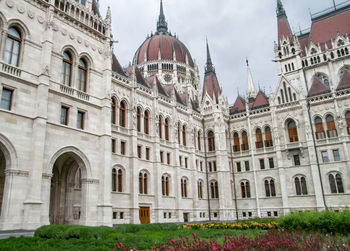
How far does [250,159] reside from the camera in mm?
45062

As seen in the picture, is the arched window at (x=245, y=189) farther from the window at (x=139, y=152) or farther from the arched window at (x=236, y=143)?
the window at (x=139, y=152)

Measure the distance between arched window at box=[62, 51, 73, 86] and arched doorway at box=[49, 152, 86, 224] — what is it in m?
5.77

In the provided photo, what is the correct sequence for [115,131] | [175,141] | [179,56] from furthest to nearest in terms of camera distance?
[179,56] → [175,141] → [115,131]

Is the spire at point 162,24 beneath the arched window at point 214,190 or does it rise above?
above

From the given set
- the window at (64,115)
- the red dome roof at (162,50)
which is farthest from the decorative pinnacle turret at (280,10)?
the window at (64,115)

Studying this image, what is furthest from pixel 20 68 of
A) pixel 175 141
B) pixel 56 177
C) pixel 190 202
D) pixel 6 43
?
pixel 190 202

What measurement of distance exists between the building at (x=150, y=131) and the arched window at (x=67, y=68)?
91 mm

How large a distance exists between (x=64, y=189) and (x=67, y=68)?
9.73m

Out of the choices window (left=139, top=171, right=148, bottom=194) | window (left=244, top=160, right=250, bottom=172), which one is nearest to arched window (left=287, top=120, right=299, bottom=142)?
window (left=244, top=160, right=250, bottom=172)

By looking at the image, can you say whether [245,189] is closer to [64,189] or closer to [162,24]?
[64,189]

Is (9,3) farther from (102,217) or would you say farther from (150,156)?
(150,156)

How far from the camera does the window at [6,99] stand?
19.0 meters

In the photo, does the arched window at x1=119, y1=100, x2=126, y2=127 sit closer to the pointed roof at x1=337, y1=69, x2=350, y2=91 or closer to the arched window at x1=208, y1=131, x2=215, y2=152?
the arched window at x1=208, y1=131, x2=215, y2=152

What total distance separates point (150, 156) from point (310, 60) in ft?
107
